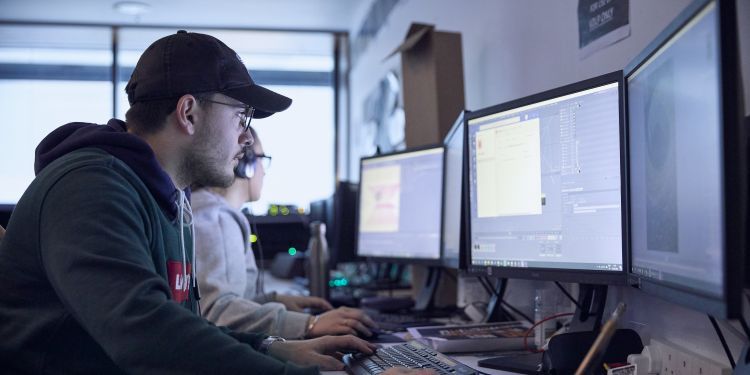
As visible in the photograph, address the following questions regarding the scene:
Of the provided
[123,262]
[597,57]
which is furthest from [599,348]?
[597,57]

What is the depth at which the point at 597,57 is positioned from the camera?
179 centimetres

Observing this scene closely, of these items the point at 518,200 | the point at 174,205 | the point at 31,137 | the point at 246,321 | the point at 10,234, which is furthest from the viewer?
the point at 31,137

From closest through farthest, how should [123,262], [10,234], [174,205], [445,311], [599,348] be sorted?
[599,348]
[123,262]
[10,234]
[174,205]
[445,311]

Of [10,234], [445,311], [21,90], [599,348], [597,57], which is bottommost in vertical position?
[445,311]

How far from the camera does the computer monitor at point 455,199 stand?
1926 mm

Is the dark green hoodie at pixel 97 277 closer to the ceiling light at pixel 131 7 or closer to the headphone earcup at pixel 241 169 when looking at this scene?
the headphone earcup at pixel 241 169

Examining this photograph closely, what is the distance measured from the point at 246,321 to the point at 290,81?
5045mm

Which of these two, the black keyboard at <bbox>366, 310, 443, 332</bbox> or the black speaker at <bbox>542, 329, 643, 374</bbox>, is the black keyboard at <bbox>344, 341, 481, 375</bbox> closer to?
the black speaker at <bbox>542, 329, 643, 374</bbox>

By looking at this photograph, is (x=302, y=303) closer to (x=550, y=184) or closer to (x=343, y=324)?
(x=343, y=324)

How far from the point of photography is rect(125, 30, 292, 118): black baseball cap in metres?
1.39

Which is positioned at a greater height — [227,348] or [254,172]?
[254,172]

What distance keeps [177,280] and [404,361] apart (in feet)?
1.54

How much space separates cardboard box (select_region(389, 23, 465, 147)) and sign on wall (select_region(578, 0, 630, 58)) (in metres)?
0.75

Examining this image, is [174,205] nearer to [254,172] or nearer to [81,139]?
[81,139]
